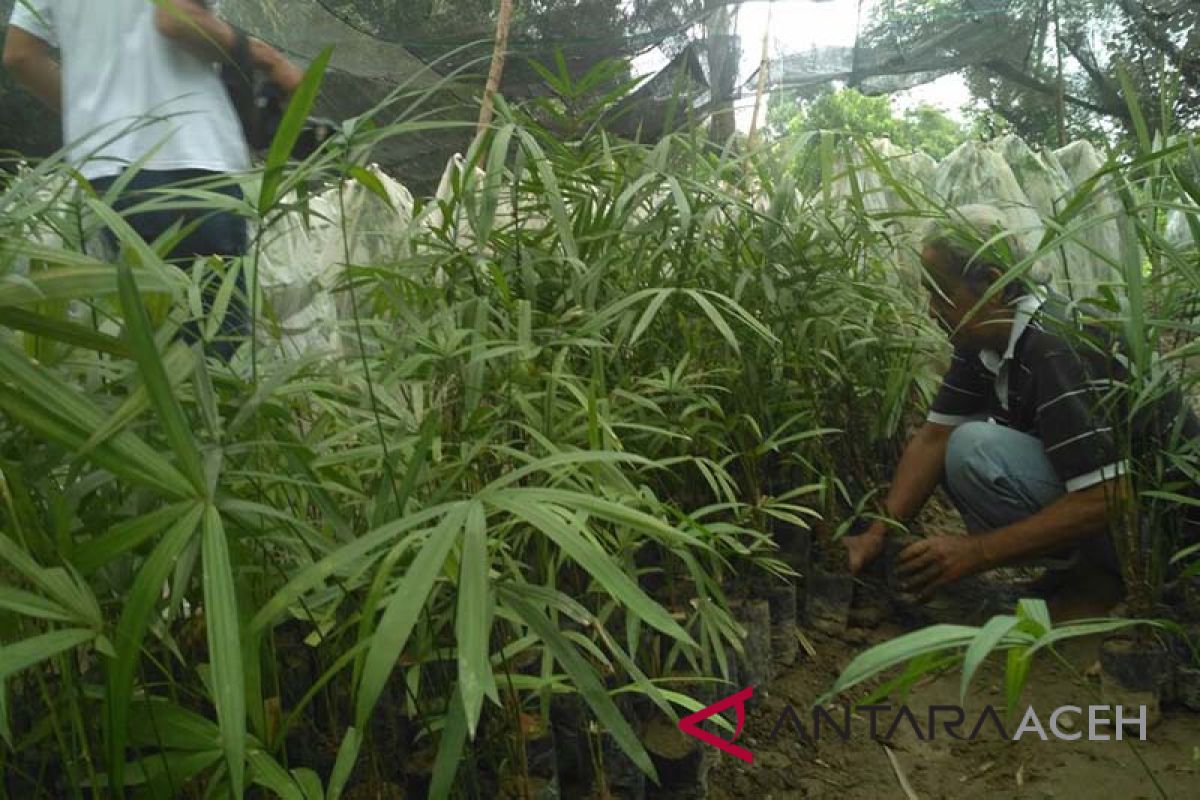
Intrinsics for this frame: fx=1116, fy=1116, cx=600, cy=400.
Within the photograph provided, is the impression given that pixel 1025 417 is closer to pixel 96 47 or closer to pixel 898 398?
pixel 898 398

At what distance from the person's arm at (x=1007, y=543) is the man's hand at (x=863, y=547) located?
53mm

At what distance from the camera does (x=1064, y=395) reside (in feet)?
5.71

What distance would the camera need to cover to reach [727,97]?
3883 mm

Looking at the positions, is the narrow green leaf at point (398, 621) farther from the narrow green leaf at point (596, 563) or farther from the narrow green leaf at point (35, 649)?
the narrow green leaf at point (35, 649)

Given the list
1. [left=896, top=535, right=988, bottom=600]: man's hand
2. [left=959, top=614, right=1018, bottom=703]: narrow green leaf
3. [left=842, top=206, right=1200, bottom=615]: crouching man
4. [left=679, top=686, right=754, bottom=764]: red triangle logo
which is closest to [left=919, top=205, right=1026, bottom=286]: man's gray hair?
[left=842, top=206, right=1200, bottom=615]: crouching man

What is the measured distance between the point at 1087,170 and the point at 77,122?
3.44 meters

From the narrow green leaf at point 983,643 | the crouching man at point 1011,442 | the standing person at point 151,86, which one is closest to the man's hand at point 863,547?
the crouching man at point 1011,442

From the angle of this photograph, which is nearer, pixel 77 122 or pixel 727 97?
pixel 77 122

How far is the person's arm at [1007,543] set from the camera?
5.67 ft

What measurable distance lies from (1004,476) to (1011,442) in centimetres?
6

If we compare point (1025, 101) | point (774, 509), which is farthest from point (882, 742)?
point (1025, 101)

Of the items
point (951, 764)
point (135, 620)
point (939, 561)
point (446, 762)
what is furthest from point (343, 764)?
point (939, 561)

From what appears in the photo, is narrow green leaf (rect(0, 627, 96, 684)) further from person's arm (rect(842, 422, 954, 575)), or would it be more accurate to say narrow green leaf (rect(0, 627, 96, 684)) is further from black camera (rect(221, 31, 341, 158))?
person's arm (rect(842, 422, 954, 575))

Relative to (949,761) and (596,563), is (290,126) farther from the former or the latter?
(949,761)
